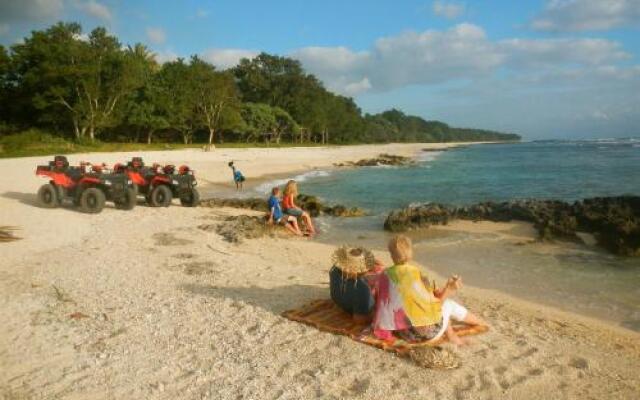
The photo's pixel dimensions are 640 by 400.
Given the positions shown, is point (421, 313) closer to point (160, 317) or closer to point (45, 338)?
point (160, 317)

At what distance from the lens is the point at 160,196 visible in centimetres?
1410

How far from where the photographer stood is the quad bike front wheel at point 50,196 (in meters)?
13.1

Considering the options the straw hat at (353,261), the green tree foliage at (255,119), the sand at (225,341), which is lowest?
the sand at (225,341)

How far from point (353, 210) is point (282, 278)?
8.43 m

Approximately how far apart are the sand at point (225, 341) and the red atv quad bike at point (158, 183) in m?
5.09

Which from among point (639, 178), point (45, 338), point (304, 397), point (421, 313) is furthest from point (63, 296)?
point (639, 178)

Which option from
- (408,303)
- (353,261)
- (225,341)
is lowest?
(225,341)

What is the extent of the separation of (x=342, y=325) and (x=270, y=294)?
159 cm

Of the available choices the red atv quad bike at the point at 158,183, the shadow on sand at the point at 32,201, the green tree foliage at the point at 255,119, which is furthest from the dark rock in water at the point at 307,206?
the green tree foliage at the point at 255,119

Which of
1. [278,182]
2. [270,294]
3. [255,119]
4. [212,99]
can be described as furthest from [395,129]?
[270,294]

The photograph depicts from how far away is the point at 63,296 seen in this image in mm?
6398

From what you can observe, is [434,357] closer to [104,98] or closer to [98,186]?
[98,186]

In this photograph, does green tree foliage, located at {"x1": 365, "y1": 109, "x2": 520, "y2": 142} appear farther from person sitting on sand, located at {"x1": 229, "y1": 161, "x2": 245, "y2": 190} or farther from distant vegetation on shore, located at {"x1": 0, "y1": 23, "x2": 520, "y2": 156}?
person sitting on sand, located at {"x1": 229, "y1": 161, "x2": 245, "y2": 190}

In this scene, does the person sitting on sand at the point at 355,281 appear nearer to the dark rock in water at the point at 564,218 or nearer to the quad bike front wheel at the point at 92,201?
the dark rock in water at the point at 564,218
